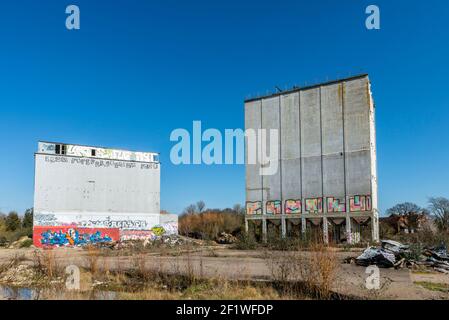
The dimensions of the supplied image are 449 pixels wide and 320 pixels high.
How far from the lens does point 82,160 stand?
186 feet

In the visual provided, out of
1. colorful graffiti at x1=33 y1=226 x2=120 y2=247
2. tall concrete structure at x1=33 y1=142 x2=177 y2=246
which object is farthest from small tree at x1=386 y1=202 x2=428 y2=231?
colorful graffiti at x1=33 y1=226 x2=120 y2=247

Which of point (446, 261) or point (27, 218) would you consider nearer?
point (446, 261)

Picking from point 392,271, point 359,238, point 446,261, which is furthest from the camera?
point 359,238

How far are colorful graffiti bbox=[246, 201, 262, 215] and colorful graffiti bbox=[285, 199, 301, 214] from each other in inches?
165

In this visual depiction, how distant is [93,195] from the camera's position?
186 ft

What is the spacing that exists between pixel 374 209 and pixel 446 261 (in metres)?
32.1

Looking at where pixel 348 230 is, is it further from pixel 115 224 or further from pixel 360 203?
pixel 115 224

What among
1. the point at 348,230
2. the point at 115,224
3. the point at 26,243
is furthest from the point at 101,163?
the point at 348,230

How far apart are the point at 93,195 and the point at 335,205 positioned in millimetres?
31453

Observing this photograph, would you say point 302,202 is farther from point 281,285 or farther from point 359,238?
point 281,285

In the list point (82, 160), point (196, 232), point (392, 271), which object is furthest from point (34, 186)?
point (392, 271)

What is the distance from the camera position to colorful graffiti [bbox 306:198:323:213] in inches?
2122

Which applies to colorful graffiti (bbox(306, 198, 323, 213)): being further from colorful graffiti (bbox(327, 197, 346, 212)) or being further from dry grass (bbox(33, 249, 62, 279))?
dry grass (bbox(33, 249, 62, 279))

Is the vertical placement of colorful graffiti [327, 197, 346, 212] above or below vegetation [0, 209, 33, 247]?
above
